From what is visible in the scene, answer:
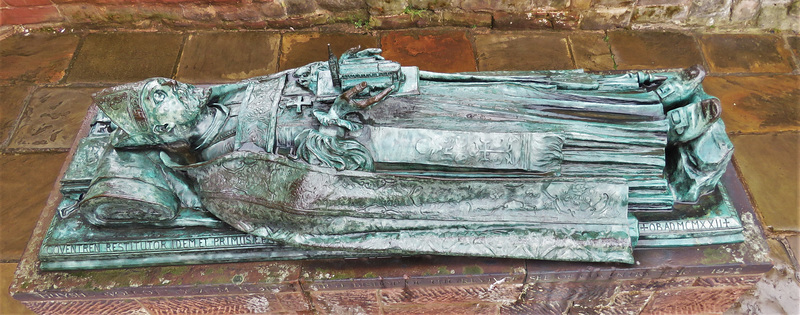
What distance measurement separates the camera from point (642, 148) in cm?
253

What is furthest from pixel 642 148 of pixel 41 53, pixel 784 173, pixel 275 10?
pixel 41 53

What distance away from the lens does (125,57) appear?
450cm

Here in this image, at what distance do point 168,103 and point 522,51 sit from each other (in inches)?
115

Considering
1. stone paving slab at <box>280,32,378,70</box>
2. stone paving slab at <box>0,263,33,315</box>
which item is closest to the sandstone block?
stone paving slab at <box>280,32,378,70</box>

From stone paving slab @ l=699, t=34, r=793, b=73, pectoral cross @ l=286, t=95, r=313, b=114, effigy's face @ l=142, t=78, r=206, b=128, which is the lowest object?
effigy's face @ l=142, t=78, r=206, b=128

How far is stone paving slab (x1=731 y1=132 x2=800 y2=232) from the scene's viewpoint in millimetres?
3398

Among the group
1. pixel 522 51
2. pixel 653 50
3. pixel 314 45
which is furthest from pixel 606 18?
pixel 314 45

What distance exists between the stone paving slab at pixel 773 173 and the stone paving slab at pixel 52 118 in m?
4.86

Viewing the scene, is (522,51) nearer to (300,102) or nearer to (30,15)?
(300,102)

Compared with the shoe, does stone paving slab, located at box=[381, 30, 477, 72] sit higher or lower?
higher

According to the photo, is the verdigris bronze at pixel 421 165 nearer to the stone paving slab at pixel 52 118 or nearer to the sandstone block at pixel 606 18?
the stone paving slab at pixel 52 118

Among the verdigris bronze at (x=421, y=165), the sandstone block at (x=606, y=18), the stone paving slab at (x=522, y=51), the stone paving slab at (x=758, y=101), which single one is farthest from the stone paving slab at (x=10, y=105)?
the stone paving slab at (x=758, y=101)

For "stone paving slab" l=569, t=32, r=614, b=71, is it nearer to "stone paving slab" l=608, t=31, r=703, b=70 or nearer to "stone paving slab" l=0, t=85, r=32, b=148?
"stone paving slab" l=608, t=31, r=703, b=70

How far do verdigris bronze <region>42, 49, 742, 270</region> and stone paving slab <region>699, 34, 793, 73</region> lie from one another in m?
1.92
